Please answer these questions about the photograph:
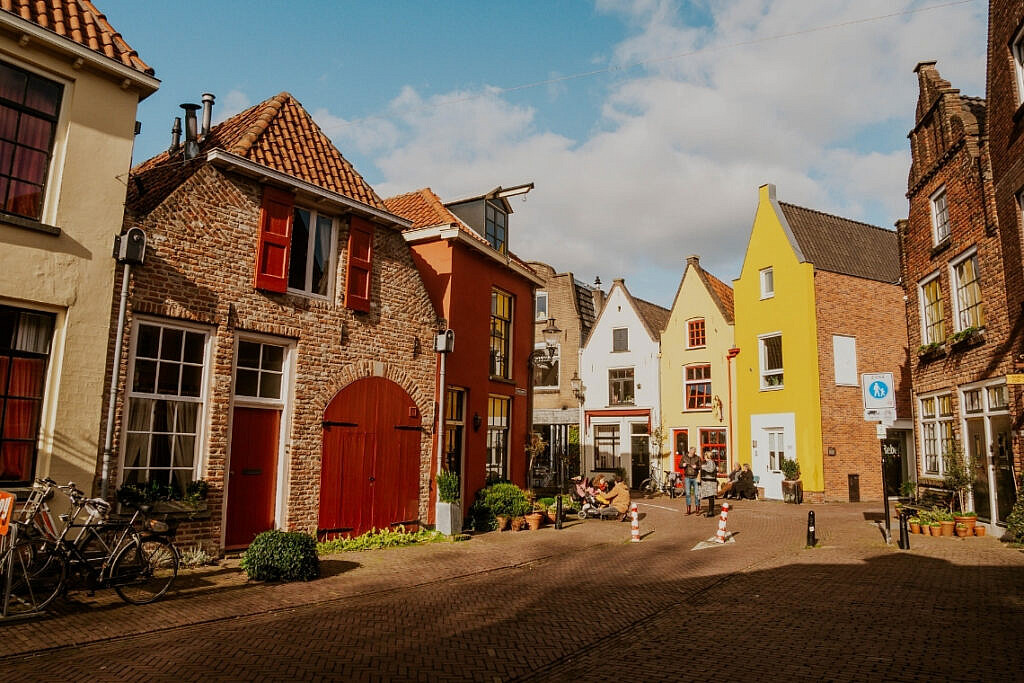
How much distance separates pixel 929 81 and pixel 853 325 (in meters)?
10.2

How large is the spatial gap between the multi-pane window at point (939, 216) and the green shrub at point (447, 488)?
12148 millimetres

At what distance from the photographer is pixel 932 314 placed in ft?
52.0

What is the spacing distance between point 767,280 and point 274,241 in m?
19.9

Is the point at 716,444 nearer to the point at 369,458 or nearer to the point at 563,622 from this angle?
the point at 369,458

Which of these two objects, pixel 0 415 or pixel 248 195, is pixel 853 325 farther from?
pixel 0 415

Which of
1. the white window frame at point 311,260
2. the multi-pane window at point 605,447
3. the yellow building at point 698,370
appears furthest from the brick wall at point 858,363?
the white window frame at point 311,260

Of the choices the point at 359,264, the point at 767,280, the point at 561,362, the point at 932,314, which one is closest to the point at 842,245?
the point at 767,280

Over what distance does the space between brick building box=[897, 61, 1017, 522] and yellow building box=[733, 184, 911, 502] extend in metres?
6.35

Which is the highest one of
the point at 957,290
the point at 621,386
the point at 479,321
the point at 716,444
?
the point at 957,290

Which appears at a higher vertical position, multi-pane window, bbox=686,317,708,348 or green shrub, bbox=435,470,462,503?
multi-pane window, bbox=686,317,708,348

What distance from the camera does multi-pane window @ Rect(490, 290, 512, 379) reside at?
16531mm

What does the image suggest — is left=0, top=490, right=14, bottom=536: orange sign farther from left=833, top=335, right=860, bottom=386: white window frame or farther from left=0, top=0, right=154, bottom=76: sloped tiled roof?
left=833, top=335, right=860, bottom=386: white window frame

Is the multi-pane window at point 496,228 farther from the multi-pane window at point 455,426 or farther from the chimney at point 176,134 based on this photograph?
the chimney at point 176,134

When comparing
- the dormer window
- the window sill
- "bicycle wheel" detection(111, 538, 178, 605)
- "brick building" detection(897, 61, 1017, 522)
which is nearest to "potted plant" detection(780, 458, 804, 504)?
"brick building" detection(897, 61, 1017, 522)
